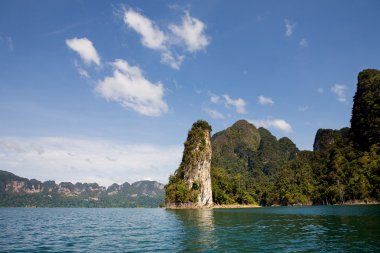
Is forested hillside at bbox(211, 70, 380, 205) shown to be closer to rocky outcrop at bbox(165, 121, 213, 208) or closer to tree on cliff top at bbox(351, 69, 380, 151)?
tree on cliff top at bbox(351, 69, 380, 151)

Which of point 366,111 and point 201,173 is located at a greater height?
point 366,111

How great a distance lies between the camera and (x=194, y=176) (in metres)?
141

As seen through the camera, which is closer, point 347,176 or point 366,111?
point 347,176

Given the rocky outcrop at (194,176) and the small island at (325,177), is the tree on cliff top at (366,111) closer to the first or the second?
the small island at (325,177)

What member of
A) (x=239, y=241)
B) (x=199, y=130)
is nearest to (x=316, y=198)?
(x=199, y=130)

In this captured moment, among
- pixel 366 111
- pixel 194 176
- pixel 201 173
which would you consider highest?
pixel 366 111

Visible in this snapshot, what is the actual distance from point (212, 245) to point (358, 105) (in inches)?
6904

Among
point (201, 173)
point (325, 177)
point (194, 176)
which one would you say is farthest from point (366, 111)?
point (194, 176)

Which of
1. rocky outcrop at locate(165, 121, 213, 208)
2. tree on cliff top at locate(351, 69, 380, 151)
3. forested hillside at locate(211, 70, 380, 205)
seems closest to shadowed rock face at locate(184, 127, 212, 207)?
rocky outcrop at locate(165, 121, 213, 208)

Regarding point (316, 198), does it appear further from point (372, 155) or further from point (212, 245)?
point (212, 245)

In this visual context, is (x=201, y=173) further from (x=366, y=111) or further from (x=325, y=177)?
(x=366, y=111)

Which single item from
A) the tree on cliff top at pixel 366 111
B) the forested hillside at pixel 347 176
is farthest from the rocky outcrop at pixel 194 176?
the tree on cliff top at pixel 366 111

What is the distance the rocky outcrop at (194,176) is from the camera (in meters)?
136

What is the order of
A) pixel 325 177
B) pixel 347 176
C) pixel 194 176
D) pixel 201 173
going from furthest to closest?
pixel 325 177
pixel 347 176
pixel 201 173
pixel 194 176
